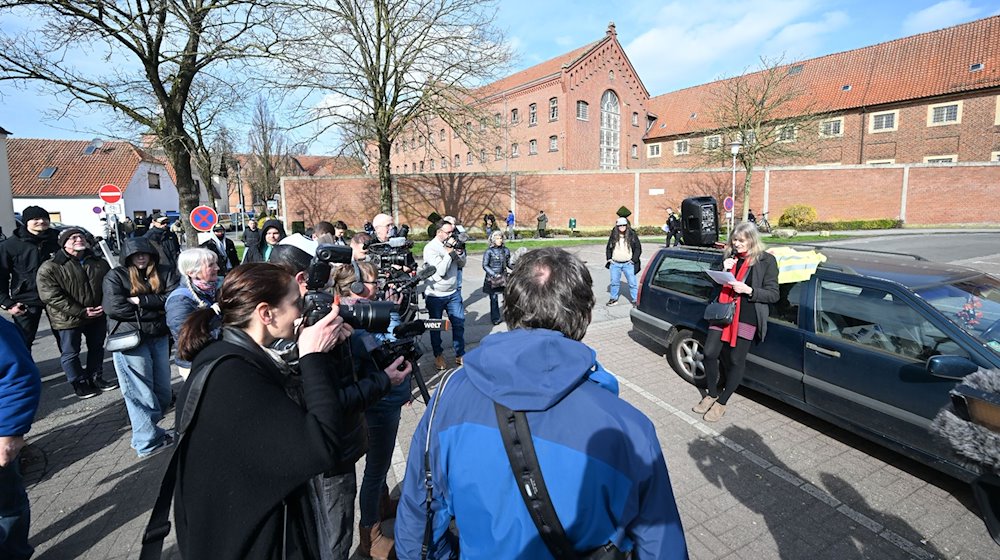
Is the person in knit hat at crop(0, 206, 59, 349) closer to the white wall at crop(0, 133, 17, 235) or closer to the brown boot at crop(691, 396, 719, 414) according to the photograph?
the brown boot at crop(691, 396, 719, 414)

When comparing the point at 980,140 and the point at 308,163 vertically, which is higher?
the point at 308,163

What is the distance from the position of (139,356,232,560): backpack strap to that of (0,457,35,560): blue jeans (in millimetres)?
1654

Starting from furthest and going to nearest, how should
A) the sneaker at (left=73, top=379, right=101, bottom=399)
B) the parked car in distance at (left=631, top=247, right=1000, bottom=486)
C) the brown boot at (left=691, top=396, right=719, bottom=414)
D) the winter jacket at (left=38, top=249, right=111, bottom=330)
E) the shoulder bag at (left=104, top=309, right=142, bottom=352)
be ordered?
the sneaker at (left=73, top=379, right=101, bottom=399) → the winter jacket at (left=38, top=249, right=111, bottom=330) → the brown boot at (left=691, top=396, right=719, bottom=414) → the shoulder bag at (left=104, top=309, right=142, bottom=352) → the parked car in distance at (left=631, top=247, right=1000, bottom=486)

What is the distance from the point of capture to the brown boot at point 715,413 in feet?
15.3

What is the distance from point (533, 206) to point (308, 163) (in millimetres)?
67105

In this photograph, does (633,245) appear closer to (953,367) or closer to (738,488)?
(738,488)

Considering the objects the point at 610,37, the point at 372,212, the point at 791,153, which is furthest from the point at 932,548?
the point at 610,37

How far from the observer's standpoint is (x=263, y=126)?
46312 mm

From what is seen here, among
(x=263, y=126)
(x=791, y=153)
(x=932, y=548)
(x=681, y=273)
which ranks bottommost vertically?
(x=932, y=548)

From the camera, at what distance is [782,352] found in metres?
4.56

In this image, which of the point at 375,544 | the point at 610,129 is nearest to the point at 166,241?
the point at 375,544

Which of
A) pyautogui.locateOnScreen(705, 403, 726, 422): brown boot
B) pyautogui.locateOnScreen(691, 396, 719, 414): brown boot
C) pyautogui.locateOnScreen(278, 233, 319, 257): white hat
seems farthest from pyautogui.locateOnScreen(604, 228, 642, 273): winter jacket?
pyautogui.locateOnScreen(278, 233, 319, 257): white hat

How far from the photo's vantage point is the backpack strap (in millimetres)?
1461

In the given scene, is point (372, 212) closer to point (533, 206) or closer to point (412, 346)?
point (533, 206)
